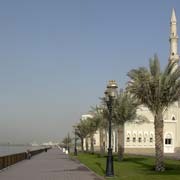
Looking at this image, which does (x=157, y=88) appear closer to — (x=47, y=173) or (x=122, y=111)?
(x=47, y=173)

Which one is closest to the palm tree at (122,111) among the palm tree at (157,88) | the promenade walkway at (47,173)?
the promenade walkway at (47,173)

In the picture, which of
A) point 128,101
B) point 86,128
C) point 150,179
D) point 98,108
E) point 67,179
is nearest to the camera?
point 150,179

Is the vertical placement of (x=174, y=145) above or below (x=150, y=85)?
below

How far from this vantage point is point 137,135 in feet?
280

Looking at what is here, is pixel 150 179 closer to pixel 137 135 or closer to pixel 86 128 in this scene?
pixel 86 128

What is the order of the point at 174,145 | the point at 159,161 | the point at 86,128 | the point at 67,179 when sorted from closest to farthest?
the point at 67,179
the point at 159,161
the point at 86,128
the point at 174,145

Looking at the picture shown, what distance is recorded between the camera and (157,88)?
2617 centimetres

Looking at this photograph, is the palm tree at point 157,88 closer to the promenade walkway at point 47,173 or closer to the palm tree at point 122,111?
the promenade walkway at point 47,173

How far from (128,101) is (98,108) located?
16622 mm

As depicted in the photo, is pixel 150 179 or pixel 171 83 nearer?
pixel 150 179

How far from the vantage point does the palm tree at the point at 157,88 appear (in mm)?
26297

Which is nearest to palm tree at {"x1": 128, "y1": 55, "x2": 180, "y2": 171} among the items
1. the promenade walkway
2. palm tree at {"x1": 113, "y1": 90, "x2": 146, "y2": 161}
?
the promenade walkway

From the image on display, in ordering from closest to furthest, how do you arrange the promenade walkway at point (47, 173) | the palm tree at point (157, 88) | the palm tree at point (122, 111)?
1. the promenade walkway at point (47, 173)
2. the palm tree at point (157, 88)
3. the palm tree at point (122, 111)

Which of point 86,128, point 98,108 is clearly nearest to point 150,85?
point 98,108
